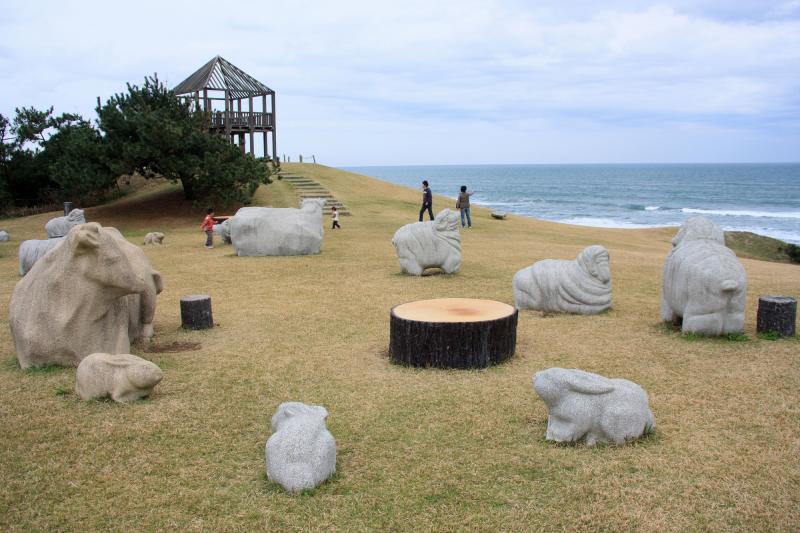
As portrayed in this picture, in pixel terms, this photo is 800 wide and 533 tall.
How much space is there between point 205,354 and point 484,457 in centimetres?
409

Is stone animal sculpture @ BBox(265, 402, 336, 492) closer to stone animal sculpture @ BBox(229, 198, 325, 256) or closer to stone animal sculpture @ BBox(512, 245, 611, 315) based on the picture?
stone animal sculpture @ BBox(512, 245, 611, 315)

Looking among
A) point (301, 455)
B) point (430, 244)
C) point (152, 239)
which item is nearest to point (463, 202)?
point (152, 239)

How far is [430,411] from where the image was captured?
600cm

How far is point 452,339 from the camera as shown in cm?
714

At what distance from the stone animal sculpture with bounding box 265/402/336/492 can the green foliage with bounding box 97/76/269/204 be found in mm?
19346

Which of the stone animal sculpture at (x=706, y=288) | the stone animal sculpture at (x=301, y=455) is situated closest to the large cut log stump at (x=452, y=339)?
the stone animal sculpture at (x=706, y=288)

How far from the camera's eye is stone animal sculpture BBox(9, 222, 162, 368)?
699 cm

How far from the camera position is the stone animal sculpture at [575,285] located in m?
9.53

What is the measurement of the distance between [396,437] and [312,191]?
77.1ft

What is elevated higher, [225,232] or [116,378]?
[225,232]

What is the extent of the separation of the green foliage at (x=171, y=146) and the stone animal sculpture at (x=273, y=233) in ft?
25.1

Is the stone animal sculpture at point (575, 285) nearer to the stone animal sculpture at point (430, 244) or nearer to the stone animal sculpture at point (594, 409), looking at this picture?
the stone animal sculpture at point (430, 244)

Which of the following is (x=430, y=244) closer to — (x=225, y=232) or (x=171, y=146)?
(x=225, y=232)

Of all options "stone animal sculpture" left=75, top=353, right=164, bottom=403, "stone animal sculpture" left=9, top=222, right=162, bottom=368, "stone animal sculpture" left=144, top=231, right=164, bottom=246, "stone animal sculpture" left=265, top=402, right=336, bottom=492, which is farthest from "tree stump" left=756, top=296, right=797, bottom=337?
"stone animal sculpture" left=144, top=231, right=164, bottom=246
